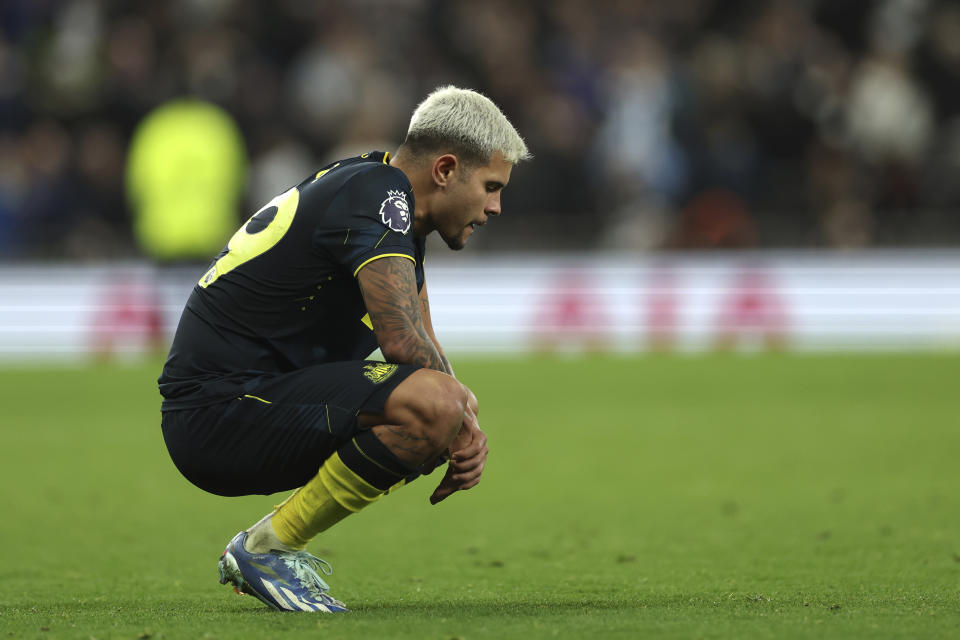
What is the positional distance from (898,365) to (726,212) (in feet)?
8.47

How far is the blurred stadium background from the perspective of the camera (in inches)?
571

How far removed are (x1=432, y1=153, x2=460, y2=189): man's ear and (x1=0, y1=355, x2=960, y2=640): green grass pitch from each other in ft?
4.48

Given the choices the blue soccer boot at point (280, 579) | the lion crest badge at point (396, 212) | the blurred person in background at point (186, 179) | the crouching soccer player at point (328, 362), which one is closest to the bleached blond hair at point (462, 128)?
the crouching soccer player at point (328, 362)

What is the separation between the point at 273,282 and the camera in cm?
458

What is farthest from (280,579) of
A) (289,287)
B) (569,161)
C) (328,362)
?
(569,161)

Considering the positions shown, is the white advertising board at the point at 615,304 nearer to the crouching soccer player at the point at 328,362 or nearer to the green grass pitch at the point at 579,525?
the green grass pitch at the point at 579,525

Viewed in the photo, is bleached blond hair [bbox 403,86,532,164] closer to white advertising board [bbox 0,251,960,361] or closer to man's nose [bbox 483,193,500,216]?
man's nose [bbox 483,193,500,216]

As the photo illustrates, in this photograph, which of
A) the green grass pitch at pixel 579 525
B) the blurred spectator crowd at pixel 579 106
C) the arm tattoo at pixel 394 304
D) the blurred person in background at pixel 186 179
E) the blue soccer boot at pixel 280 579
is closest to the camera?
the arm tattoo at pixel 394 304

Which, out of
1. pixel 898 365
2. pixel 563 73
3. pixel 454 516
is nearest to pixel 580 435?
pixel 454 516

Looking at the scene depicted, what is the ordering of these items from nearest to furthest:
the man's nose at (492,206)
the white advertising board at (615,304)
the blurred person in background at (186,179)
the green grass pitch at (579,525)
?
1. the green grass pitch at (579,525)
2. the man's nose at (492,206)
3. the blurred person in background at (186,179)
4. the white advertising board at (615,304)

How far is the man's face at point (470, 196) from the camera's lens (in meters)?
4.64

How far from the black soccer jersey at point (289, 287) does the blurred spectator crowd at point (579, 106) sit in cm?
1026

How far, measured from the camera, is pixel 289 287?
4578 mm

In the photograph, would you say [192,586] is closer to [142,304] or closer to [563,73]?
[142,304]
